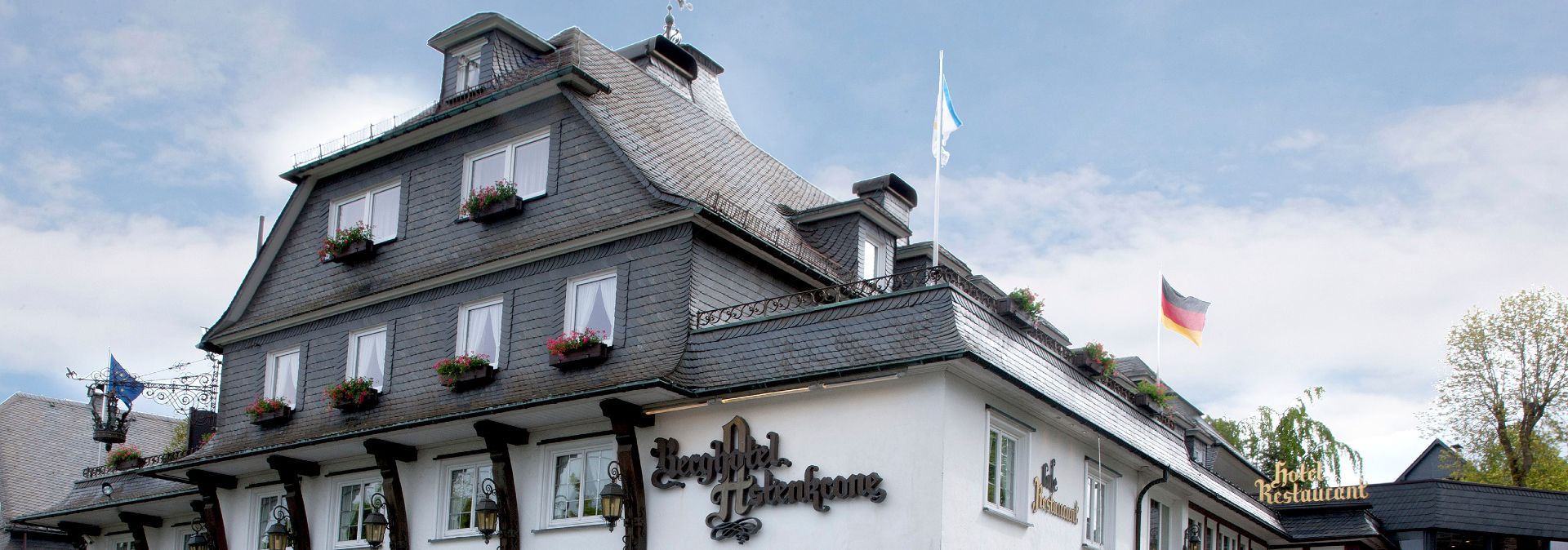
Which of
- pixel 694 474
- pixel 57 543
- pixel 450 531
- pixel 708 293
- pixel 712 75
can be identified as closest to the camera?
pixel 694 474

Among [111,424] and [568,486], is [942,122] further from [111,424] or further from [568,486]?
[111,424]

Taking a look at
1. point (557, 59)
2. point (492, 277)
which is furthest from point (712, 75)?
point (492, 277)

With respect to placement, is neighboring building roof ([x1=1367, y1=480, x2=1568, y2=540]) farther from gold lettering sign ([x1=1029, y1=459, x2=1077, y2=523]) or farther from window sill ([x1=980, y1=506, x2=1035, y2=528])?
window sill ([x1=980, y1=506, x2=1035, y2=528])

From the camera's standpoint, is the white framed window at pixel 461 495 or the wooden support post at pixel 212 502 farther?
the wooden support post at pixel 212 502

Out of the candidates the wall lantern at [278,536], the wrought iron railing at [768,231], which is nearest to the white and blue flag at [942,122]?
the wrought iron railing at [768,231]

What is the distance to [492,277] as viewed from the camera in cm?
2680

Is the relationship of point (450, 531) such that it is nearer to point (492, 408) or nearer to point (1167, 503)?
point (492, 408)

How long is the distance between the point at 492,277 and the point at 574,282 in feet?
6.77

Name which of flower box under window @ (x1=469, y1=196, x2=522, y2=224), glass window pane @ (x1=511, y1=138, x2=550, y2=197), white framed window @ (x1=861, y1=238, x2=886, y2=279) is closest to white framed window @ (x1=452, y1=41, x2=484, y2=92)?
Answer: glass window pane @ (x1=511, y1=138, x2=550, y2=197)

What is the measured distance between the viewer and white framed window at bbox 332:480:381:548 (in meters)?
27.7

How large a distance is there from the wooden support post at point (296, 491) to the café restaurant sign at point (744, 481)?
354 inches

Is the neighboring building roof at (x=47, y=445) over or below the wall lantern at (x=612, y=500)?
over

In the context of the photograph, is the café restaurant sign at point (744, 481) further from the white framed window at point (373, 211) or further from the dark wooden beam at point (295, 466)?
the white framed window at point (373, 211)

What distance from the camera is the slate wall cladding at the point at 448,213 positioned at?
1012 inches
